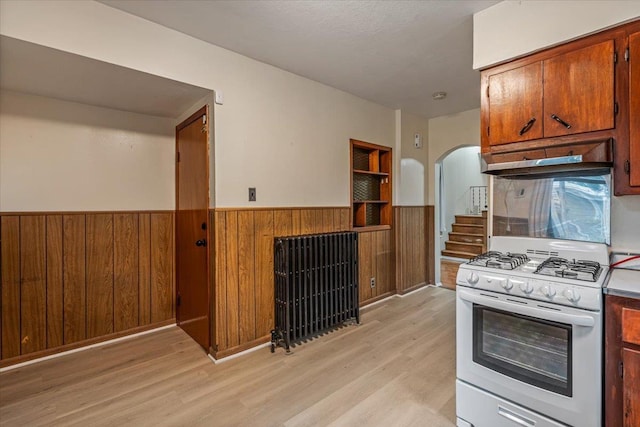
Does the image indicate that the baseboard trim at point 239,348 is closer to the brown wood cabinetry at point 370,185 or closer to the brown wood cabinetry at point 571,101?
the brown wood cabinetry at point 370,185

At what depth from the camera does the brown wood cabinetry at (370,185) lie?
13.1ft

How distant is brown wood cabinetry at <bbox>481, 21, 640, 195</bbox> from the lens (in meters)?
1.65

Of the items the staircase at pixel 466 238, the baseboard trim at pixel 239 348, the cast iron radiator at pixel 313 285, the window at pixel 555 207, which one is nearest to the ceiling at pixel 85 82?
the cast iron radiator at pixel 313 285

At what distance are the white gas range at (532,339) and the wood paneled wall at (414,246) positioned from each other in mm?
2349

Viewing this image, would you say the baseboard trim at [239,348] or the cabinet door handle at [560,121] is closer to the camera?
the cabinet door handle at [560,121]

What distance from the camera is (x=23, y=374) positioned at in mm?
2402

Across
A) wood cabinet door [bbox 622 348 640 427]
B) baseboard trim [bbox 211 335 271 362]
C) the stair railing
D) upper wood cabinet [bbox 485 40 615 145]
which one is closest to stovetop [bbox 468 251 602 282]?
wood cabinet door [bbox 622 348 640 427]

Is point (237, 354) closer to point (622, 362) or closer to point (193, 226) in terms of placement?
point (193, 226)

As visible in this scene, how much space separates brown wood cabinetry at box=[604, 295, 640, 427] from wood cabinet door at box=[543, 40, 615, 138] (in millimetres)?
995

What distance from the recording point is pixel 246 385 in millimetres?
2246

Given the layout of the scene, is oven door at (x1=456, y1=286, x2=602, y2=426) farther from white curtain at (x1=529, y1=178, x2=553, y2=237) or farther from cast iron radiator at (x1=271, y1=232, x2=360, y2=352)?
cast iron radiator at (x1=271, y1=232, x2=360, y2=352)

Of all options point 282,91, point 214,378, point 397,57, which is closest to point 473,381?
point 214,378

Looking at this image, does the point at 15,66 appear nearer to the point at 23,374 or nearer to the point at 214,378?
the point at 23,374

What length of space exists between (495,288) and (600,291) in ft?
1.43
